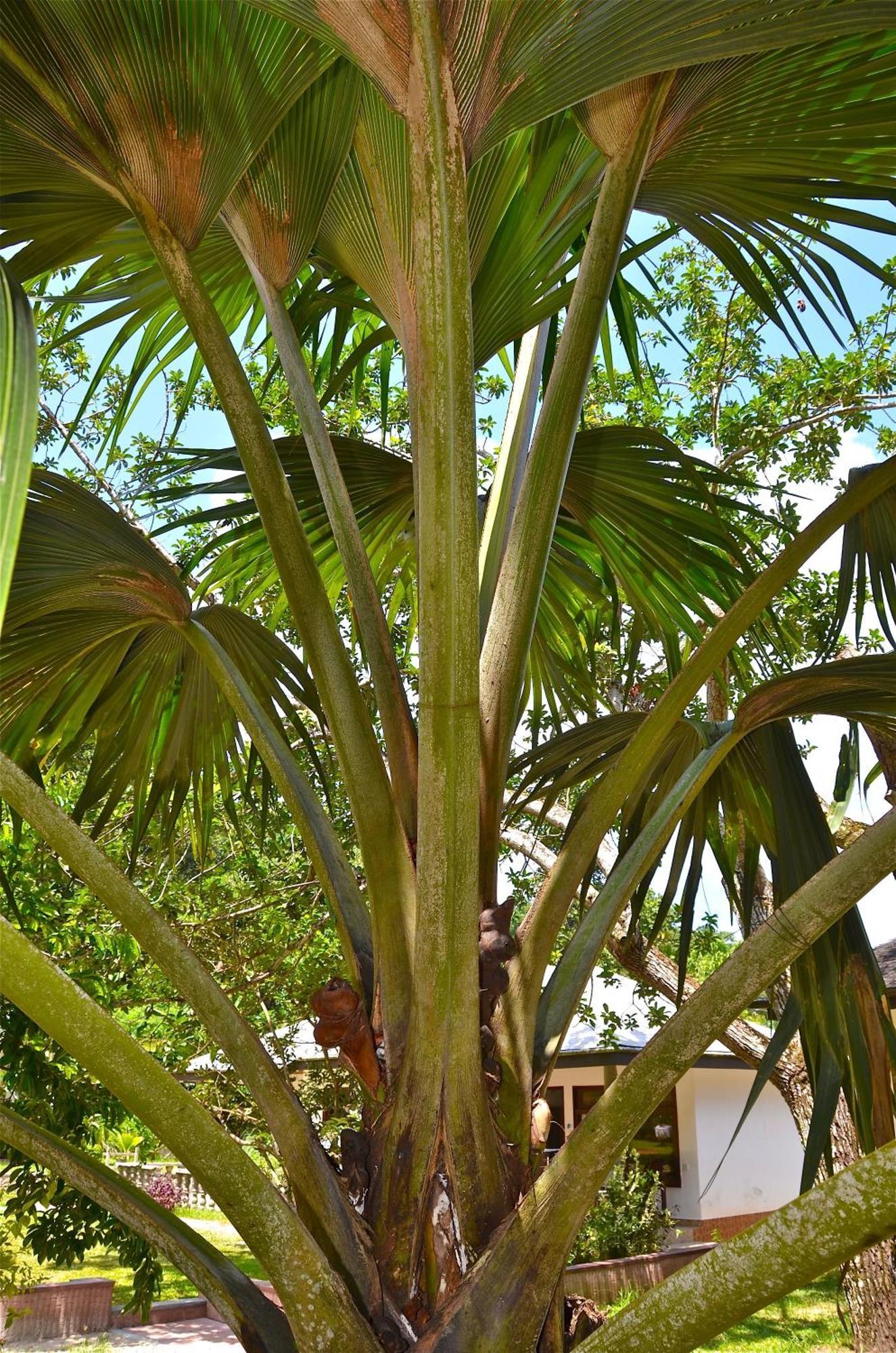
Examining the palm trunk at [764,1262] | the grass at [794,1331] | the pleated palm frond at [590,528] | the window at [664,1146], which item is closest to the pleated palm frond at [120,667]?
the pleated palm frond at [590,528]

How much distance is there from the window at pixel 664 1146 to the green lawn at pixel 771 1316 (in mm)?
2970

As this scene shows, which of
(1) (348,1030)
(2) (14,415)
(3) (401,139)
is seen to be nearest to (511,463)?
(3) (401,139)

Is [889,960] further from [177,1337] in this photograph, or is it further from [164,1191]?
[164,1191]

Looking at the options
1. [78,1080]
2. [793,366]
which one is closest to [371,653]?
[78,1080]

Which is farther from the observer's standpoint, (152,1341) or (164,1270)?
(164,1270)

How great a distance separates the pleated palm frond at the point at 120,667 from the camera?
2.28 meters

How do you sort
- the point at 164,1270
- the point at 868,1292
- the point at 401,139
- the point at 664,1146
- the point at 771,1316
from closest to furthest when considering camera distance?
the point at 401,139, the point at 868,1292, the point at 771,1316, the point at 164,1270, the point at 664,1146

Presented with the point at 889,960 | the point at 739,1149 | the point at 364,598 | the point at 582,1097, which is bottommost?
the point at 739,1149

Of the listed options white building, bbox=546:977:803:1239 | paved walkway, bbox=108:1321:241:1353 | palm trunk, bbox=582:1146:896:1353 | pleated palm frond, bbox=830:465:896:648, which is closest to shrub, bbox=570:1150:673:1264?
white building, bbox=546:977:803:1239

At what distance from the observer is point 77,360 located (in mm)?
8242

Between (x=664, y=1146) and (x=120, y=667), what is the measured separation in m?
13.0

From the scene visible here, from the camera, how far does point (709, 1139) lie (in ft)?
44.8

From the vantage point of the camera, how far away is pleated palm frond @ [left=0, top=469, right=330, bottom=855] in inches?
89.6

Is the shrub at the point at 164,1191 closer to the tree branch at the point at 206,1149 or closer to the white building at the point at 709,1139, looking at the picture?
the white building at the point at 709,1139
